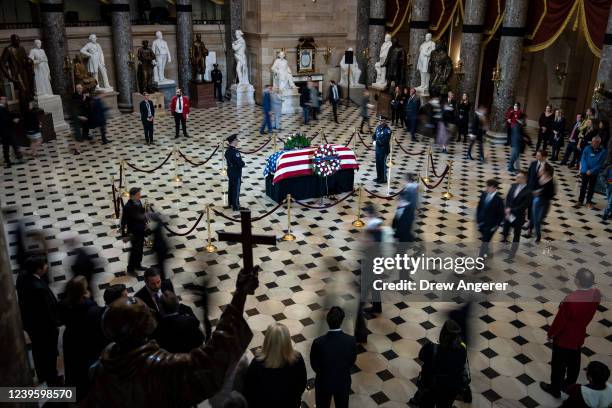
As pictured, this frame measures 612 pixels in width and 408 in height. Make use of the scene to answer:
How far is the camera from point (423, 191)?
1155cm

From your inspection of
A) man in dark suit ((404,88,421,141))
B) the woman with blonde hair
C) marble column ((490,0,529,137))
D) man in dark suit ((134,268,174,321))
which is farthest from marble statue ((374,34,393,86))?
the woman with blonde hair

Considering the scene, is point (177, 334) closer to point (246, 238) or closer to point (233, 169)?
point (246, 238)

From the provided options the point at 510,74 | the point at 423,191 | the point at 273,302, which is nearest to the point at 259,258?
the point at 273,302

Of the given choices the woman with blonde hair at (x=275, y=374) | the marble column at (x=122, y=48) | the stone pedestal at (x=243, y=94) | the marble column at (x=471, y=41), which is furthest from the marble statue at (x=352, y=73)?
the woman with blonde hair at (x=275, y=374)

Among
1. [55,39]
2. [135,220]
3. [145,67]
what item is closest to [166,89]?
[145,67]

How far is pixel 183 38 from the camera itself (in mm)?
20031

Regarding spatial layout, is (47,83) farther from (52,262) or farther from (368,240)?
(368,240)

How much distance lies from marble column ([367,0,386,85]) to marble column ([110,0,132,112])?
344 inches

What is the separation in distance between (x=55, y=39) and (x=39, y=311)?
46.2 ft

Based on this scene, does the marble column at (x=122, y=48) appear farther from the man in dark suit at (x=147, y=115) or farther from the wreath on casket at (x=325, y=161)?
the wreath on casket at (x=325, y=161)

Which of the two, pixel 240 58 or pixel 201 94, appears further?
pixel 201 94

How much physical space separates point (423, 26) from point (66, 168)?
12191mm

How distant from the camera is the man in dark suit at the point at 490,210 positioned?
24.8 feet

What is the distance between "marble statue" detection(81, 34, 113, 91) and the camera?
17172 mm
